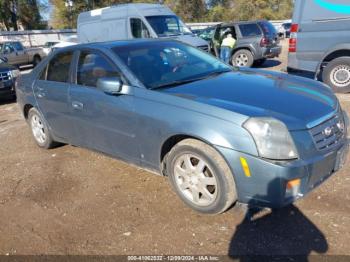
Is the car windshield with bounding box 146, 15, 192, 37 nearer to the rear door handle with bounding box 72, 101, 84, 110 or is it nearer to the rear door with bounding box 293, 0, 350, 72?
the rear door with bounding box 293, 0, 350, 72

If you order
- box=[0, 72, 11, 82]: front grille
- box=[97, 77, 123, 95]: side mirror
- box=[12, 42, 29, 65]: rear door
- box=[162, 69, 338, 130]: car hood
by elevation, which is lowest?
box=[12, 42, 29, 65]: rear door

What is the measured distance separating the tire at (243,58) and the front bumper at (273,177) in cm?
1071

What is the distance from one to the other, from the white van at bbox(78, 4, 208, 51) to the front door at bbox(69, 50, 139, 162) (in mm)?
8372

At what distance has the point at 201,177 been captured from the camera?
11.3ft

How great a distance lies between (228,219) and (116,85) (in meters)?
1.73

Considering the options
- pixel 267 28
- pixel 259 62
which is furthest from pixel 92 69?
pixel 259 62

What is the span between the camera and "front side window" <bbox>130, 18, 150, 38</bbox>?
1285cm

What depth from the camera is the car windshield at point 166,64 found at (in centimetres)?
399

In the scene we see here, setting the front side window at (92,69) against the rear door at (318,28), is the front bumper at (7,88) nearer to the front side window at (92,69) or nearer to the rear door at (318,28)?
the front side window at (92,69)

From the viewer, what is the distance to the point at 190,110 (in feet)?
11.0

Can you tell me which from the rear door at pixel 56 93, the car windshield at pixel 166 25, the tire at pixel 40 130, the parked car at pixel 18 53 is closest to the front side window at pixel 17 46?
the parked car at pixel 18 53

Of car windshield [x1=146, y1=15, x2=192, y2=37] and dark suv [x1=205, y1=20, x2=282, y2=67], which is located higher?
car windshield [x1=146, y1=15, x2=192, y2=37]

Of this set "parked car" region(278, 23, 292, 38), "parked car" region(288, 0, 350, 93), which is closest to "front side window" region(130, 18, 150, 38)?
"parked car" region(288, 0, 350, 93)

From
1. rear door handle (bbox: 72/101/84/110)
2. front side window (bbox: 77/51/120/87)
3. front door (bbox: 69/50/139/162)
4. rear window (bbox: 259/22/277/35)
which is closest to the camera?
front door (bbox: 69/50/139/162)
